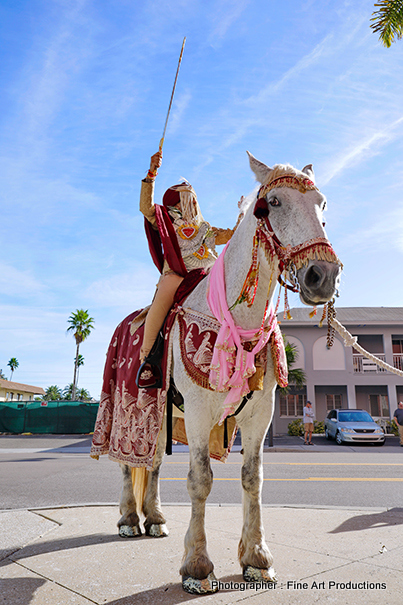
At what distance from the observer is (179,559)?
362cm

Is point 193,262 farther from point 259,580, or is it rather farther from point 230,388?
point 259,580

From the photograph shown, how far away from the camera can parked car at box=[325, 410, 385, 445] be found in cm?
1897

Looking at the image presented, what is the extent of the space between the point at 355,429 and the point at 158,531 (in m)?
16.6

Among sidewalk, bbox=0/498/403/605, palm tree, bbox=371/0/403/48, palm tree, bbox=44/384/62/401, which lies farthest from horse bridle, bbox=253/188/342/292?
palm tree, bbox=44/384/62/401

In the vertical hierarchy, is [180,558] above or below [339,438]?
above

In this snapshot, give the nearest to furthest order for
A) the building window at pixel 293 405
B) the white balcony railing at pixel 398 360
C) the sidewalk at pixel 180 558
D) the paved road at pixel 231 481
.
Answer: the sidewalk at pixel 180 558
the paved road at pixel 231 481
the building window at pixel 293 405
the white balcony railing at pixel 398 360

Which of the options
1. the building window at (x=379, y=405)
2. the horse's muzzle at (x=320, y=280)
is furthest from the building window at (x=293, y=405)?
the horse's muzzle at (x=320, y=280)

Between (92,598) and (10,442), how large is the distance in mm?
19420

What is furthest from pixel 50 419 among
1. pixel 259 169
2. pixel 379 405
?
pixel 259 169

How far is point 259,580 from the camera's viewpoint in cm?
313

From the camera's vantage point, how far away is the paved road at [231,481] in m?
7.20

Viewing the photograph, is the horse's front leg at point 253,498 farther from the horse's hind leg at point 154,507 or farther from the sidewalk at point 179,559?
the horse's hind leg at point 154,507

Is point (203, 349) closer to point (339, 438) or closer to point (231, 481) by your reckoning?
point (231, 481)

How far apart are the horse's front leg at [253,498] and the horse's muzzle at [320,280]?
1239 millimetres
